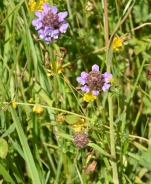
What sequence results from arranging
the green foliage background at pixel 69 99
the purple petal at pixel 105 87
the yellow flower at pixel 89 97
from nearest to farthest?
the purple petal at pixel 105 87 < the yellow flower at pixel 89 97 < the green foliage background at pixel 69 99

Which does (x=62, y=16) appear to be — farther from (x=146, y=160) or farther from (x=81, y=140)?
(x=146, y=160)

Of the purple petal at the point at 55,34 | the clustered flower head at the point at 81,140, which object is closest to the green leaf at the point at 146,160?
the clustered flower head at the point at 81,140

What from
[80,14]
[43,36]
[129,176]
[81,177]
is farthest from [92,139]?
[80,14]

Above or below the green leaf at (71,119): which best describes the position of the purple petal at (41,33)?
above

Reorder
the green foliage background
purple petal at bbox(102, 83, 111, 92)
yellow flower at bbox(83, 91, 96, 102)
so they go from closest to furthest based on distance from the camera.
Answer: purple petal at bbox(102, 83, 111, 92)
yellow flower at bbox(83, 91, 96, 102)
the green foliage background

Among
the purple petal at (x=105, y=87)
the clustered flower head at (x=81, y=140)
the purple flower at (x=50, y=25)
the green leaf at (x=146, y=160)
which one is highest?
the purple flower at (x=50, y=25)

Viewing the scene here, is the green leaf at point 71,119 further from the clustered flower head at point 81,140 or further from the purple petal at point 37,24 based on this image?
the purple petal at point 37,24

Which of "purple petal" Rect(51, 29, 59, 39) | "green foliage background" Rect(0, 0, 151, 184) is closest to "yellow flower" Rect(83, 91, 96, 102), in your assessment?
"green foliage background" Rect(0, 0, 151, 184)

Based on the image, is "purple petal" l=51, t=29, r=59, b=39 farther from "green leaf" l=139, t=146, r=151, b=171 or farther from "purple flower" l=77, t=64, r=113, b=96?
"green leaf" l=139, t=146, r=151, b=171

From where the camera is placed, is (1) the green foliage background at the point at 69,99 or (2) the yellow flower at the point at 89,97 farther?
(1) the green foliage background at the point at 69,99

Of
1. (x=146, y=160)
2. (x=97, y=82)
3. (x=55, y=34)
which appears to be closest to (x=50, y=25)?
(x=55, y=34)

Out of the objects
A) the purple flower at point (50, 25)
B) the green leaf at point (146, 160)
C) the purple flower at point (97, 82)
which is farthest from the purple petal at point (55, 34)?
the green leaf at point (146, 160)

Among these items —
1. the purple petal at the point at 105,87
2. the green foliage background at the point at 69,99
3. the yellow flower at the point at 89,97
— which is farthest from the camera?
the green foliage background at the point at 69,99
